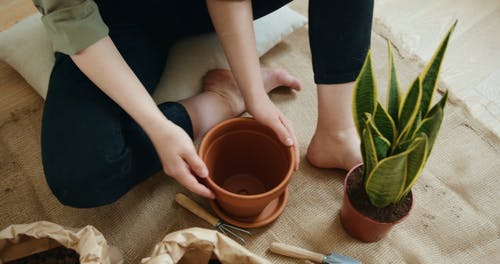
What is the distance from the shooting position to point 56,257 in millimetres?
754

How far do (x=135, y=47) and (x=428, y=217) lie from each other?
750mm

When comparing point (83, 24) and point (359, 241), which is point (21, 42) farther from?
point (359, 241)

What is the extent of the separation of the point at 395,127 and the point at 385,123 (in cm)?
2

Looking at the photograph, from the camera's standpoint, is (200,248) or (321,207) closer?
(200,248)

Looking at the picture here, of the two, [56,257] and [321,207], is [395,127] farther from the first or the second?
[56,257]

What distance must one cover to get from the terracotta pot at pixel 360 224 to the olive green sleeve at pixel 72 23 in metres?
0.55

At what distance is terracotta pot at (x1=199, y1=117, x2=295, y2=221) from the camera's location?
0.79 meters

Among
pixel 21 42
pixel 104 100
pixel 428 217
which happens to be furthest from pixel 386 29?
pixel 21 42

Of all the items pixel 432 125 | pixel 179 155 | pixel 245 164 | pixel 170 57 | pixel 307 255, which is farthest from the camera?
pixel 170 57

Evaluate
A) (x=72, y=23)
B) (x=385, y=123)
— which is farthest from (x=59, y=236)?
(x=385, y=123)

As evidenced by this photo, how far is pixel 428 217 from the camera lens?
3.08 feet

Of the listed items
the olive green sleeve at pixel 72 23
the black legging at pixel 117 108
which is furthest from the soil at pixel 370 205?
the olive green sleeve at pixel 72 23

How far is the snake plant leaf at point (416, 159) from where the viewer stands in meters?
0.61

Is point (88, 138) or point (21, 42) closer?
point (88, 138)
